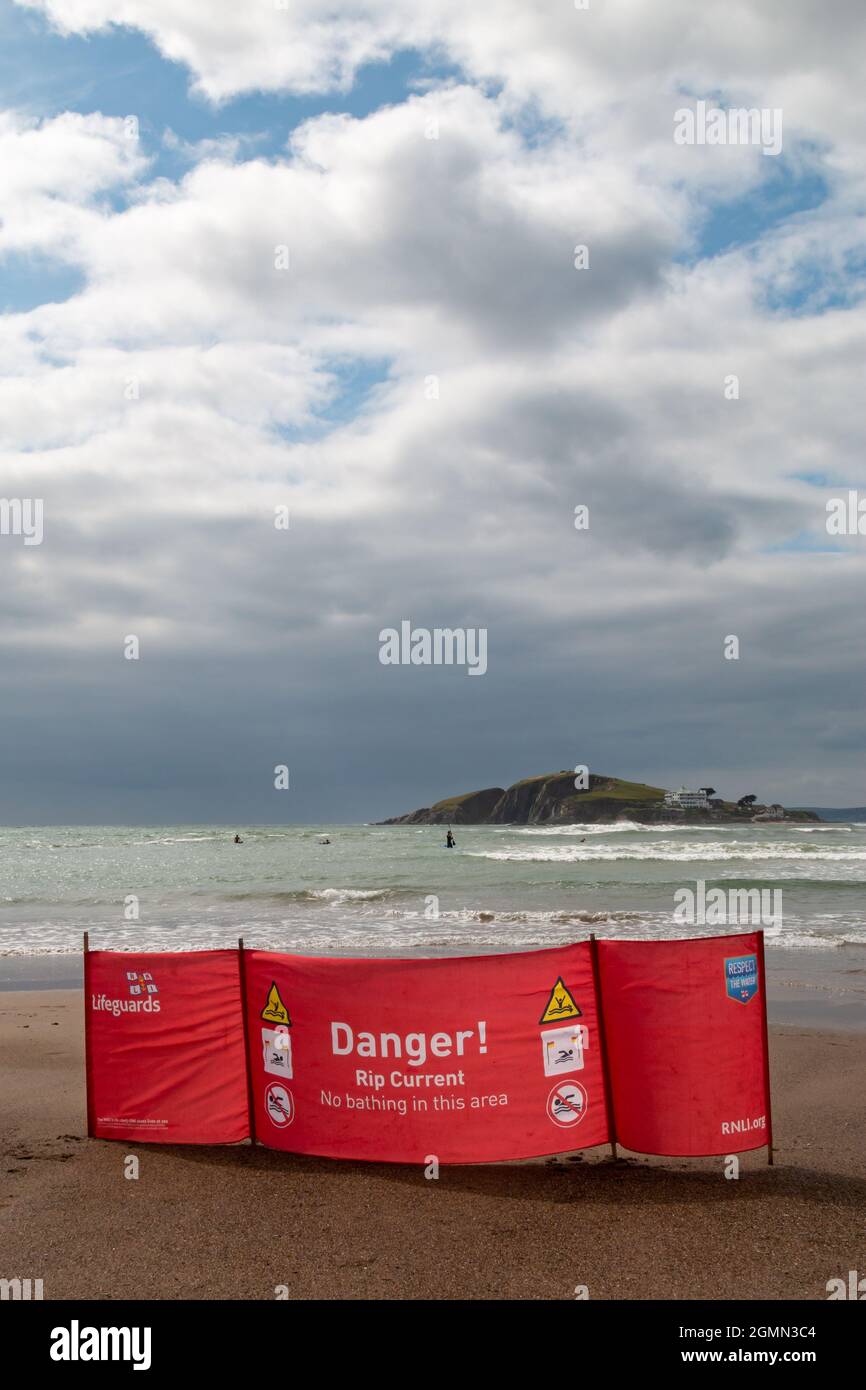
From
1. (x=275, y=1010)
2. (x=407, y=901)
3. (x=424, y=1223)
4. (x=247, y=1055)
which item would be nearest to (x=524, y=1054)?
(x=424, y=1223)

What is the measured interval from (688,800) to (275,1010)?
180 metres

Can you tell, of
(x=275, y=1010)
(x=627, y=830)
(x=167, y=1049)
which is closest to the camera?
(x=275, y=1010)

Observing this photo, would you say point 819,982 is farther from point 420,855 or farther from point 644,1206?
point 420,855

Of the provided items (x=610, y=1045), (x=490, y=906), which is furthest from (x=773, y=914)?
(x=610, y=1045)

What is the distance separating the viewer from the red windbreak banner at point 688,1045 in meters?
6.84

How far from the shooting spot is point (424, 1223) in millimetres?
6047

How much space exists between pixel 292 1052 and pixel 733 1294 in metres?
3.48

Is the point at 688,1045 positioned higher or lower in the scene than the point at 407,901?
higher

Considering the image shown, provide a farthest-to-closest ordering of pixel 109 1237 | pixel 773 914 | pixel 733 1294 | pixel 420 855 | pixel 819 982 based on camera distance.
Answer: pixel 420 855
pixel 773 914
pixel 819 982
pixel 109 1237
pixel 733 1294

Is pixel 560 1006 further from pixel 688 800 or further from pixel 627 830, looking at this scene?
pixel 688 800

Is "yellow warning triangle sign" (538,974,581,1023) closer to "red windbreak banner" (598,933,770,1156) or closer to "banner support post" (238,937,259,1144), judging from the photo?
"red windbreak banner" (598,933,770,1156)

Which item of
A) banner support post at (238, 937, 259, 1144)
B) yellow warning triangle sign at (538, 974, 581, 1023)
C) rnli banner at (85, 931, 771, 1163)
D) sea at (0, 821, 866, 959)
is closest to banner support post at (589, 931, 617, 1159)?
rnli banner at (85, 931, 771, 1163)

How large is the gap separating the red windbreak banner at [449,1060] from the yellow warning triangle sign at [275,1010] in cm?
16
